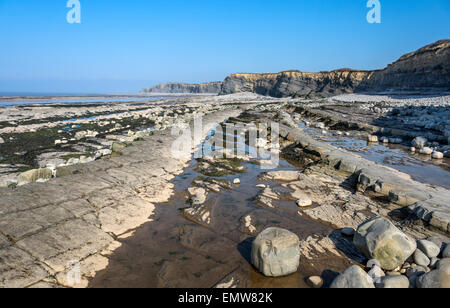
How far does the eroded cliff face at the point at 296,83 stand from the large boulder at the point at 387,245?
69.2m

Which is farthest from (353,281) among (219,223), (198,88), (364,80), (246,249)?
(198,88)

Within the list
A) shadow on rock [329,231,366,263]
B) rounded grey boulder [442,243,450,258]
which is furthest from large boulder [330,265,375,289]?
rounded grey boulder [442,243,450,258]

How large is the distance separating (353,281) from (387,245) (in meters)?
1.18

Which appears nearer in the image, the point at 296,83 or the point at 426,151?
the point at 426,151

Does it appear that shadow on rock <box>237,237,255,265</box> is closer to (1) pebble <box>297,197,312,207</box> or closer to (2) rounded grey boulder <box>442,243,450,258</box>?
(1) pebble <box>297,197,312,207</box>

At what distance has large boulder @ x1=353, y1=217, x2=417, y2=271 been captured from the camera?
11.7ft

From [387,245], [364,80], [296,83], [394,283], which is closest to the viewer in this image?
[394,283]

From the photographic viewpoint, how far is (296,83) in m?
76.2

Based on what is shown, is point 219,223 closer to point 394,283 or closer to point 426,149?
point 394,283

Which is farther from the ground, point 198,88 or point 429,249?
point 198,88

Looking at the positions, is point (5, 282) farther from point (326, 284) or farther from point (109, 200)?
point (326, 284)

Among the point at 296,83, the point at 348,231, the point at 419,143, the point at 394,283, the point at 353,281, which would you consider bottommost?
the point at 348,231

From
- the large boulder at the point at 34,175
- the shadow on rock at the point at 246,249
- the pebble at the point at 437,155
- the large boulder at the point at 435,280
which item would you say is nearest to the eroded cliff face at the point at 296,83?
the pebble at the point at 437,155
